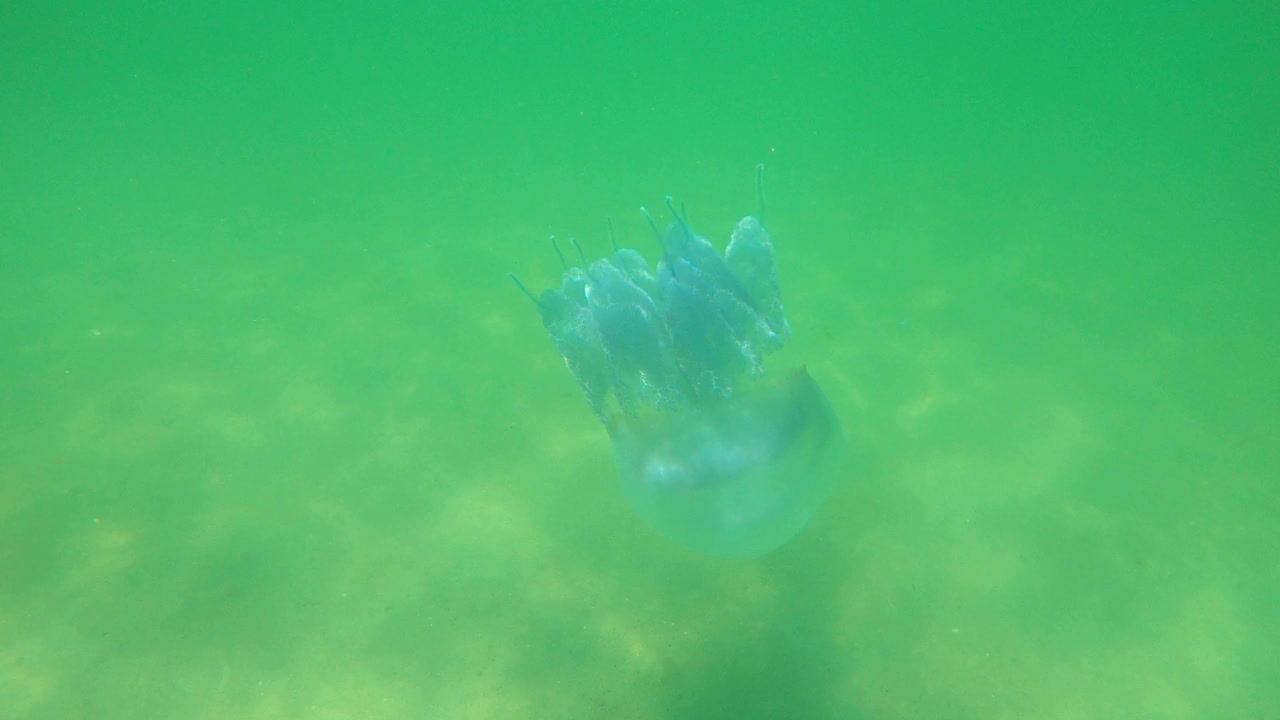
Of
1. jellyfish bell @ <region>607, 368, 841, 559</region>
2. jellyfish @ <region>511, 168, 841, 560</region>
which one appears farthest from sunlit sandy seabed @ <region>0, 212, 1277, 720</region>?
jellyfish @ <region>511, 168, 841, 560</region>

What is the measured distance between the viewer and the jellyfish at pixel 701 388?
11.5ft

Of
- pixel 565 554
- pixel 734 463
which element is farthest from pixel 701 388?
pixel 565 554

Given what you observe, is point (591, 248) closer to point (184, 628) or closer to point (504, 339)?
point (504, 339)

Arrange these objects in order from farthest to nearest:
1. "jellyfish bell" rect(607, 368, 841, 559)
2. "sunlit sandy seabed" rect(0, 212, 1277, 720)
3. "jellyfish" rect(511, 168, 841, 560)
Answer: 1. "sunlit sandy seabed" rect(0, 212, 1277, 720)
2. "jellyfish bell" rect(607, 368, 841, 559)
3. "jellyfish" rect(511, 168, 841, 560)

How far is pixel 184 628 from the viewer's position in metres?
4.28

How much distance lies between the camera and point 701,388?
3520 mm

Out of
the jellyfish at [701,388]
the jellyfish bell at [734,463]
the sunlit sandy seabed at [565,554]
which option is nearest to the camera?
the jellyfish at [701,388]

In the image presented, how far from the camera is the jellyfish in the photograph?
11.5 feet

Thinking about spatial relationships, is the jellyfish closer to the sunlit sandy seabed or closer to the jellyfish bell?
the jellyfish bell

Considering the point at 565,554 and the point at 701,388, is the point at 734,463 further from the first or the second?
the point at 565,554

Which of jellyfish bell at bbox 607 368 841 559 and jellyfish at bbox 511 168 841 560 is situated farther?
jellyfish bell at bbox 607 368 841 559

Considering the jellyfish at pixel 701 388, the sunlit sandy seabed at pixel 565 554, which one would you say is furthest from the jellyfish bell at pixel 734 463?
the sunlit sandy seabed at pixel 565 554

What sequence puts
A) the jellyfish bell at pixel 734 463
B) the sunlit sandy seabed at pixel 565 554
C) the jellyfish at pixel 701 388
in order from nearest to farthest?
the jellyfish at pixel 701 388
the jellyfish bell at pixel 734 463
the sunlit sandy seabed at pixel 565 554

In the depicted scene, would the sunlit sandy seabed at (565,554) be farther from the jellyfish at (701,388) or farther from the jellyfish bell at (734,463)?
the jellyfish at (701,388)
